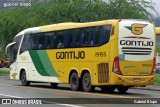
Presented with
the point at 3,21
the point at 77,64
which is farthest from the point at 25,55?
the point at 3,21

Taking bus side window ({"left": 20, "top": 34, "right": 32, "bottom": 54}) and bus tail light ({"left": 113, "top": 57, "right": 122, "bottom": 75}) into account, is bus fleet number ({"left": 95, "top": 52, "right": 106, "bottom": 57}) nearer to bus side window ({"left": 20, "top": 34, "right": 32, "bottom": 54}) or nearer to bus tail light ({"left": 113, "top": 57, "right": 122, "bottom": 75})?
bus tail light ({"left": 113, "top": 57, "right": 122, "bottom": 75})

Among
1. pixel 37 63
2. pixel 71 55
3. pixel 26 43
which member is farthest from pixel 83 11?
pixel 71 55

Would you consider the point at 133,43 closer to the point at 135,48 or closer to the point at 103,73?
the point at 135,48

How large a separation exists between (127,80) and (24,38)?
941 centimetres

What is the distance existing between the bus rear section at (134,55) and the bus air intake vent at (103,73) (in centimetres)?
48

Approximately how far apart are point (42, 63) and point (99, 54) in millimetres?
5480

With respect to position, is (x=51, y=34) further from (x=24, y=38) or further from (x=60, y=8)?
(x=60, y=8)

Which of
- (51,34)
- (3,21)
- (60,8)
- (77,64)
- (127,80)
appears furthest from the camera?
(3,21)

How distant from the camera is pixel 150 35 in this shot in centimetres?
2195

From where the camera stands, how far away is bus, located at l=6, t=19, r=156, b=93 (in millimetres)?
21453

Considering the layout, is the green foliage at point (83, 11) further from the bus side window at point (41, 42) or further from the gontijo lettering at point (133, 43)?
the gontijo lettering at point (133, 43)

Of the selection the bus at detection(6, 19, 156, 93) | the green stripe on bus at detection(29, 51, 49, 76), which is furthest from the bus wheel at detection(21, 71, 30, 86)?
the bus at detection(6, 19, 156, 93)

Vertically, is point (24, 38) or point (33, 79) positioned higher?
point (24, 38)

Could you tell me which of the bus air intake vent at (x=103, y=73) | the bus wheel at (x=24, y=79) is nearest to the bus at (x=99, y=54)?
the bus air intake vent at (x=103, y=73)
